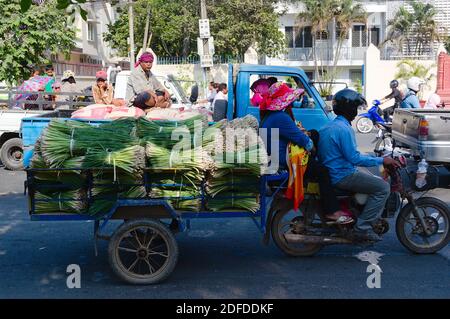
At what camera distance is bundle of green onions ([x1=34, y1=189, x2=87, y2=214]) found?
5449 millimetres

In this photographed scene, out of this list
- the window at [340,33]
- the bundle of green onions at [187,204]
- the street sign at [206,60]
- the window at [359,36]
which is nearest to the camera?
the bundle of green onions at [187,204]

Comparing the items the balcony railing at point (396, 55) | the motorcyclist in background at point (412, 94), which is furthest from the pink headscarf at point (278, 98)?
the balcony railing at point (396, 55)

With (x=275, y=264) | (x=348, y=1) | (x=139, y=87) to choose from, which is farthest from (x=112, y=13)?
(x=275, y=264)

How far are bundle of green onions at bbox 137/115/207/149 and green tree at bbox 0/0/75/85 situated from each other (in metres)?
11.6

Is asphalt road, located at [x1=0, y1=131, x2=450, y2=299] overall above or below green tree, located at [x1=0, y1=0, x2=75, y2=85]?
below

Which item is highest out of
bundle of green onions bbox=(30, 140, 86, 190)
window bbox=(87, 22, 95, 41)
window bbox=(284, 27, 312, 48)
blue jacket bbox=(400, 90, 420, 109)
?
window bbox=(87, 22, 95, 41)

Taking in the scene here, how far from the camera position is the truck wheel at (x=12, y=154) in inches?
492

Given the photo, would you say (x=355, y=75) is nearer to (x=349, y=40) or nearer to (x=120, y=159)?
(x=349, y=40)

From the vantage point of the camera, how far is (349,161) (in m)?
5.91

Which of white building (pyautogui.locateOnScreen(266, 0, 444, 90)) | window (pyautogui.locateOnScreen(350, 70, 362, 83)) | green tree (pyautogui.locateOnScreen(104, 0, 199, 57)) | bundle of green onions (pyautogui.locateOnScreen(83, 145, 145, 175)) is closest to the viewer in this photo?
bundle of green onions (pyautogui.locateOnScreen(83, 145, 145, 175))

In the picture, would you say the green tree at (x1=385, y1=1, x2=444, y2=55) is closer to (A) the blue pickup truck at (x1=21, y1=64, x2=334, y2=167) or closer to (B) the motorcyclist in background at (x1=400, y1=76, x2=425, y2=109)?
(B) the motorcyclist in background at (x1=400, y1=76, x2=425, y2=109)

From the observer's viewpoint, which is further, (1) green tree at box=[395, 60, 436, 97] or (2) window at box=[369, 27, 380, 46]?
(2) window at box=[369, 27, 380, 46]

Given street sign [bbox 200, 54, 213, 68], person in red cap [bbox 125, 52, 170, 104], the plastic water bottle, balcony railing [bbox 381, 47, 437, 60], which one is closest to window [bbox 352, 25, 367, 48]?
balcony railing [bbox 381, 47, 437, 60]

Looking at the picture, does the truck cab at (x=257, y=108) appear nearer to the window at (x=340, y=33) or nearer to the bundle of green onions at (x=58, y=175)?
the bundle of green onions at (x=58, y=175)
